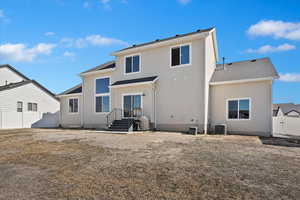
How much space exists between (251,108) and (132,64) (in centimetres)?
993

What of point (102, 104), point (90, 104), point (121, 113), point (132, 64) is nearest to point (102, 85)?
point (102, 104)

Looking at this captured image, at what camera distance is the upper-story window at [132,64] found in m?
15.9

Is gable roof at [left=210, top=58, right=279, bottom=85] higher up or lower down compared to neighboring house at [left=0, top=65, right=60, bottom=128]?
higher up

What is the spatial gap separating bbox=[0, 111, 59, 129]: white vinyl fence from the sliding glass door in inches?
546

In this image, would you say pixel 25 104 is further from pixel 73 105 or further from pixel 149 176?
pixel 149 176

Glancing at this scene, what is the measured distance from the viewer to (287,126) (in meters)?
14.7

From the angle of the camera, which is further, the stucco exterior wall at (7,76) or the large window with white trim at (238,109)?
the stucco exterior wall at (7,76)

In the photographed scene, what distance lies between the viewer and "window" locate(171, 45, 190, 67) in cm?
1375

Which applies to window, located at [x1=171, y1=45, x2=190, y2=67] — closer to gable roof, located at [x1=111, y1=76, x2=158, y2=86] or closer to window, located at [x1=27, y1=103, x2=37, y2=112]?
gable roof, located at [x1=111, y1=76, x2=158, y2=86]

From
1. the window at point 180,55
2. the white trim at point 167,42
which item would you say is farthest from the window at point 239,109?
the white trim at point 167,42

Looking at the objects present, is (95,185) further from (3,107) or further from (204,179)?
(3,107)

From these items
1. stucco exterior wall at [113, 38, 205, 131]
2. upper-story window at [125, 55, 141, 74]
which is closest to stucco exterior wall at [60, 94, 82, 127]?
upper-story window at [125, 55, 141, 74]

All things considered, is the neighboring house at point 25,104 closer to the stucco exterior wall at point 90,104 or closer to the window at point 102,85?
the stucco exterior wall at point 90,104

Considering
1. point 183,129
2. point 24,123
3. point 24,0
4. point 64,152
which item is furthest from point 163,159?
point 24,123
